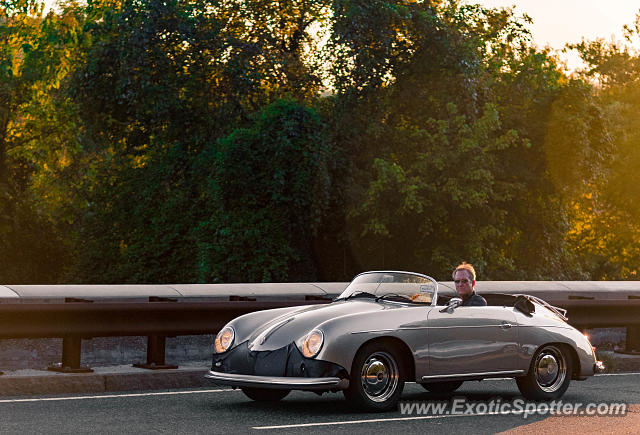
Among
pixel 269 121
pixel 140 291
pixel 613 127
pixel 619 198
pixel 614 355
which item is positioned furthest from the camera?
pixel 619 198

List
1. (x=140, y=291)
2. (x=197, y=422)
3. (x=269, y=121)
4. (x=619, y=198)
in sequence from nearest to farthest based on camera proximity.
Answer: (x=197, y=422), (x=140, y=291), (x=269, y=121), (x=619, y=198)

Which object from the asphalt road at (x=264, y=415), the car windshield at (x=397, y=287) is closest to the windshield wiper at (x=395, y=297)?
the car windshield at (x=397, y=287)

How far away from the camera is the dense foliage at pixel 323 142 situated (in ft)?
89.4

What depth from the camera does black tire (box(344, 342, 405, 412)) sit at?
8633 millimetres

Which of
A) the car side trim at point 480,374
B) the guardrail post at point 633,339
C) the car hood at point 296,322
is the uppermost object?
the car hood at point 296,322

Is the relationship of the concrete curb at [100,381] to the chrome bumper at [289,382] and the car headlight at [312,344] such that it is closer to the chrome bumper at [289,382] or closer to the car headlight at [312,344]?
the chrome bumper at [289,382]

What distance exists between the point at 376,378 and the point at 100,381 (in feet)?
9.88

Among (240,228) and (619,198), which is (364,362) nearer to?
(240,228)

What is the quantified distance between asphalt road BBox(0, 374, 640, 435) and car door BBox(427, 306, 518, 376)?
39 centimetres

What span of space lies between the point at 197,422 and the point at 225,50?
70.5 ft

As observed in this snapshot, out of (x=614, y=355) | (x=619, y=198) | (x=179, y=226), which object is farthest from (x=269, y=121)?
(x=619, y=198)

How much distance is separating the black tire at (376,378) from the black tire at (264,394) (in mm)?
1028

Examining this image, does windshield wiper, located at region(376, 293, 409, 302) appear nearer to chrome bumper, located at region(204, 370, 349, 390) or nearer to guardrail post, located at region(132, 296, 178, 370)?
chrome bumper, located at region(204, 370, 349, 390)

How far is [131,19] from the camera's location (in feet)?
94.9
